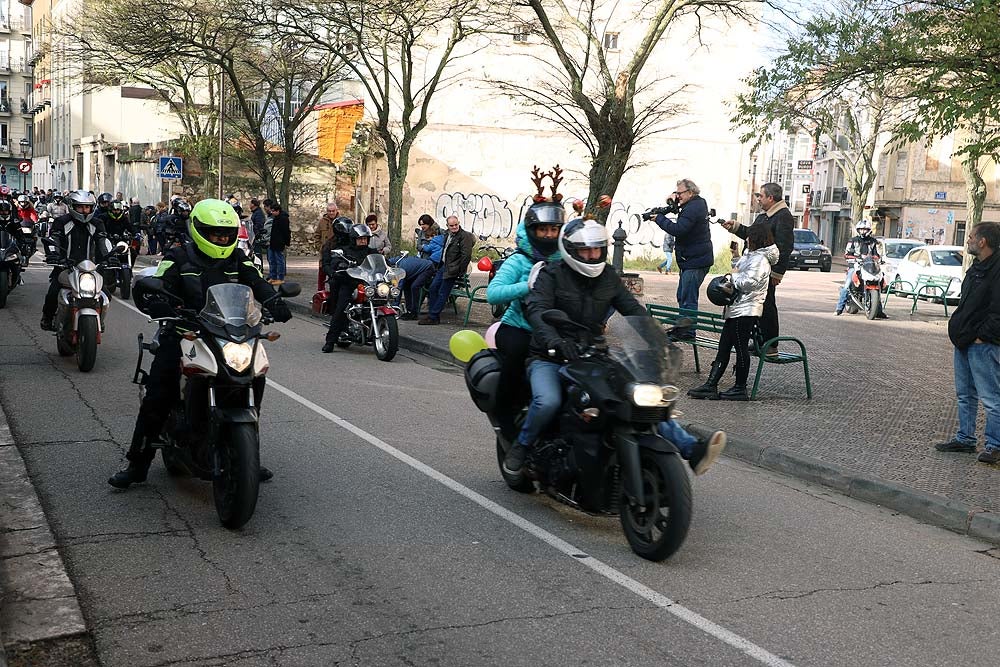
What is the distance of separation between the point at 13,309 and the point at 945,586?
47.6 feet

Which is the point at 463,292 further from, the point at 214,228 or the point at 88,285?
the point at 214,228

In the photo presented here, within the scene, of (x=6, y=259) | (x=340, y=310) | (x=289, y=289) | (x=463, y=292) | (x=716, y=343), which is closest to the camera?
(x=289, y=289)

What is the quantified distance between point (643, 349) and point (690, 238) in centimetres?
687

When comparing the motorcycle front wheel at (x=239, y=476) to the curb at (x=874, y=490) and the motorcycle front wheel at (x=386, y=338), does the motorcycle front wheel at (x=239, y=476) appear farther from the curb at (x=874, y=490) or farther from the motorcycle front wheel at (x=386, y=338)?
the motorcycle front wheel at (x=386, y=338)

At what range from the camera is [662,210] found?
11.6m

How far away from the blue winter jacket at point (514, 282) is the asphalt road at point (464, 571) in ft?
3.65

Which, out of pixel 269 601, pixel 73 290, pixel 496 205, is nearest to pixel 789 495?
pixel 269 601

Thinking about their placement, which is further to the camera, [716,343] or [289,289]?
[716,343]

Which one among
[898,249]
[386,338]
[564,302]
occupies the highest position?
[898,249]

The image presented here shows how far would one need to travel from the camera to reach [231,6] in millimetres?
19766

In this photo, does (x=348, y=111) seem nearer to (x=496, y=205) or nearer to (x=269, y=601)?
(x=496, y=205)

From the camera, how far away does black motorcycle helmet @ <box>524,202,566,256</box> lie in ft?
21.5

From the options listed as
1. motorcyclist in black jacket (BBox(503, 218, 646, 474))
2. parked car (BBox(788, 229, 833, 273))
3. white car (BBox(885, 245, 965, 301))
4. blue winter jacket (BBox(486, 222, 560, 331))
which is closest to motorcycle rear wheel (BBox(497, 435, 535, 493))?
motorcyclist in black jacket (BBox(503, 218, 646, 474))

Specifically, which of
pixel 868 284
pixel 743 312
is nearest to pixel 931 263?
pixel 868 284
